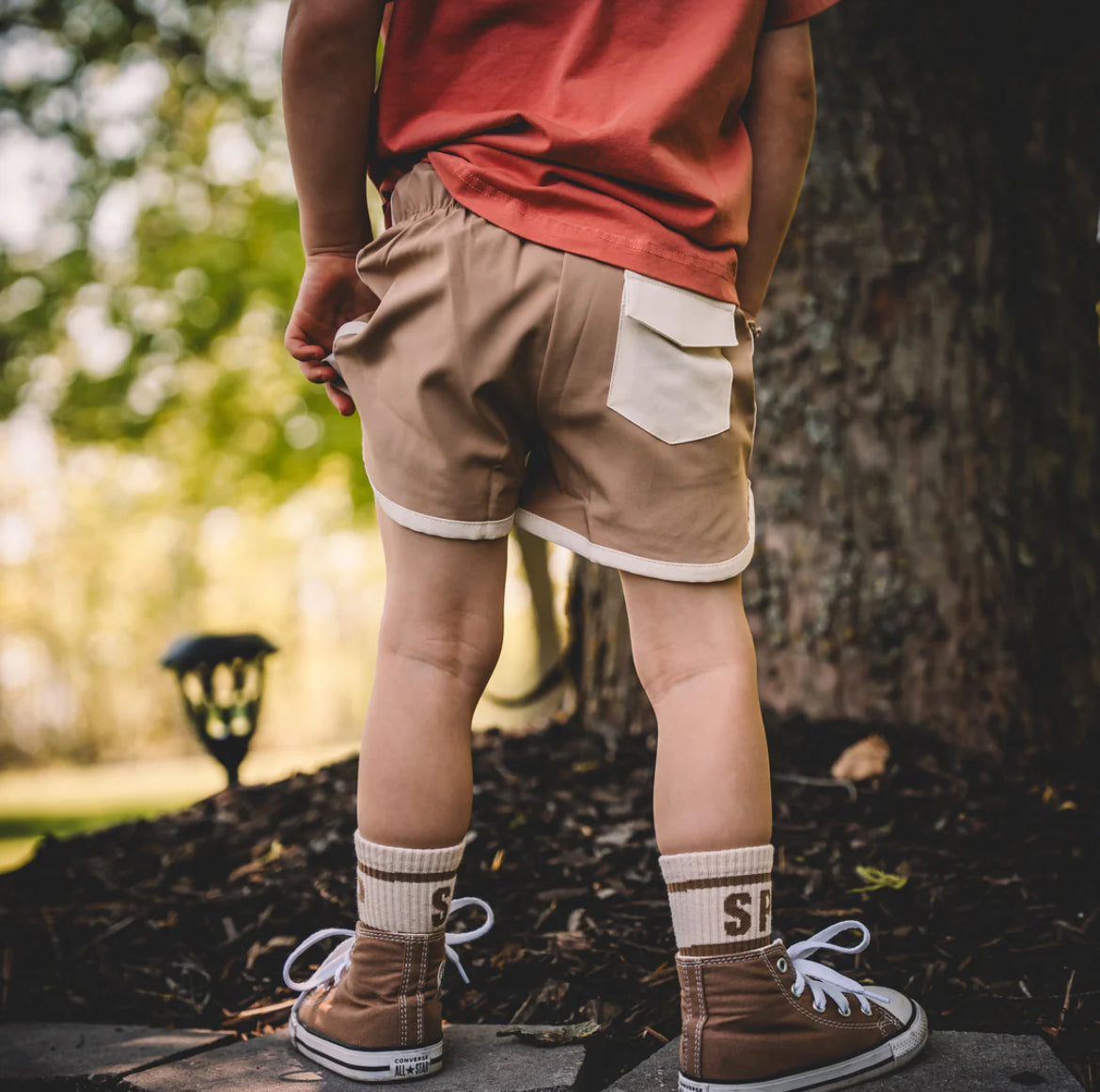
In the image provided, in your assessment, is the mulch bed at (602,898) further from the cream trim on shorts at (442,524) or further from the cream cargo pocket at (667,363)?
the cream cargo pocket at (667,363)

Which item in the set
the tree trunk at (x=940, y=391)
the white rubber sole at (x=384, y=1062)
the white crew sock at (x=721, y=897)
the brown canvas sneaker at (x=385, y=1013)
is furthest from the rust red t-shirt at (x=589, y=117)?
the tree trunk at (x=940, y=391)

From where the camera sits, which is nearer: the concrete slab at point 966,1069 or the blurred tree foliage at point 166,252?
the concrete slab at point 966,1069

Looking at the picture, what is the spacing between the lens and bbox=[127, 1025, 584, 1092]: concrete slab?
1446 millimetres

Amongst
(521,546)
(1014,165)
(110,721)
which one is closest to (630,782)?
(1014,165)

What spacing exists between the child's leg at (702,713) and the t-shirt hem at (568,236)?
1.44ft

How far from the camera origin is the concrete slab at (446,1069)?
1446 millimetres

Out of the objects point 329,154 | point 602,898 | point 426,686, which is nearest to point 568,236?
point 329,154

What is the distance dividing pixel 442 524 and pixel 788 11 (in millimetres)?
941

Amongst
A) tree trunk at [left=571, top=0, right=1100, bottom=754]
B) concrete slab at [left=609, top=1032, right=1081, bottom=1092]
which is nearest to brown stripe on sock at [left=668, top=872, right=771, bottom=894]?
concrete slab at [left=609, top=1032, right=1081, bottom=1092]

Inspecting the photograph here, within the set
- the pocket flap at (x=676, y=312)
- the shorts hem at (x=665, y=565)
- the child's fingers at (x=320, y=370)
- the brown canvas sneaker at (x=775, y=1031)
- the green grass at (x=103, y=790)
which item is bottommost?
the green grass at (x=103, y=790)

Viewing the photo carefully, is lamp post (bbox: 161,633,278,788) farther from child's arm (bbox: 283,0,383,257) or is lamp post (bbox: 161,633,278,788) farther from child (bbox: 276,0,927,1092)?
child's arm (bbox: 283,0,383,257)

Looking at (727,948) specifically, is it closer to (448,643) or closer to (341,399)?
(448,643)

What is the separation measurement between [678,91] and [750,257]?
1.07 ft

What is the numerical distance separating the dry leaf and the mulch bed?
0.03 meters
